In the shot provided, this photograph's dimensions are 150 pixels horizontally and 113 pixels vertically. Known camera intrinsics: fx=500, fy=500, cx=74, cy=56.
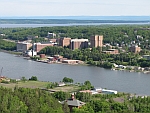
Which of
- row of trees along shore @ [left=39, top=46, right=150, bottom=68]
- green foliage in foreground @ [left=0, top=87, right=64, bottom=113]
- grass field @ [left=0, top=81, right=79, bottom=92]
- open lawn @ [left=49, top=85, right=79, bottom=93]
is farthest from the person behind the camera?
row of trees along shore @ [left=39, top=46, right=150, bottom=68]

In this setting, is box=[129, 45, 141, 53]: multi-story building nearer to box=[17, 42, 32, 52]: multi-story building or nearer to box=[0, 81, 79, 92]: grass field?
box=[17, 42, 32, 52]: multi-story building

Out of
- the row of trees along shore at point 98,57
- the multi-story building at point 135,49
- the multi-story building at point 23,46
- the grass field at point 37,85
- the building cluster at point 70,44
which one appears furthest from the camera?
the multi-story building at point 23,46

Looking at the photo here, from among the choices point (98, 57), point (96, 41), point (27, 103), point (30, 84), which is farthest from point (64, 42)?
point (27, 103)

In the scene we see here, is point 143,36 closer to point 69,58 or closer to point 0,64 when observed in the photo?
point 69,58

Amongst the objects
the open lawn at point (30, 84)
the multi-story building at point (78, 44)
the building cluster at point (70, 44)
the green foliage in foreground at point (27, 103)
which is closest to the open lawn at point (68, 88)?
the open lawn at point (30, 84)

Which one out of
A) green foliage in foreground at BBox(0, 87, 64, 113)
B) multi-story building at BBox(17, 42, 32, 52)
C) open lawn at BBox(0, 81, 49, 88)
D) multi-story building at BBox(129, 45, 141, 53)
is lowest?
multi-story building at BBox(17, 42, 32, 52)

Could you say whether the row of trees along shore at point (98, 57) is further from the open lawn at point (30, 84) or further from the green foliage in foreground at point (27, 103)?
the green foliage in foreground at point (27, 103)

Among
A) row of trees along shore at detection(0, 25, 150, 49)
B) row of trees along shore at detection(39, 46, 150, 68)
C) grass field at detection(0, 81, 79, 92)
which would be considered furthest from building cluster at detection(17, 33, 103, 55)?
grass field at detection(0, 81, 79, 92)

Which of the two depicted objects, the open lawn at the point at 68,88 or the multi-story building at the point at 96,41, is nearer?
the open lawn at the point at 68,88
